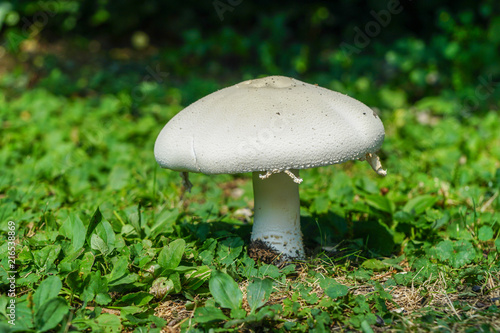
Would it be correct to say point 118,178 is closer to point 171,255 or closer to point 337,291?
point 171,255

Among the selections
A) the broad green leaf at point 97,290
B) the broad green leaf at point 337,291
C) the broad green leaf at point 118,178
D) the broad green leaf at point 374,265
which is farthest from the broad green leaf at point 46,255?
the broad green leaf at point 374,265

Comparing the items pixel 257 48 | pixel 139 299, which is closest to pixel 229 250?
pixel 139 299

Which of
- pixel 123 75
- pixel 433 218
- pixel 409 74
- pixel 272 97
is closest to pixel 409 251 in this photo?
pixel 433 218

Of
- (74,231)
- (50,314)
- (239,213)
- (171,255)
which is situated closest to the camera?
(50,314)

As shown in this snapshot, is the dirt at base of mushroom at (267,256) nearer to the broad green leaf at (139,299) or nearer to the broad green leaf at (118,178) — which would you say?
the broad green leaf at (139,299)

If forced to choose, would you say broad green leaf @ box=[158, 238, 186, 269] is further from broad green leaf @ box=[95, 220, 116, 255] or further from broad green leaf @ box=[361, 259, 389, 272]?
broad green leaf @ box=[361, 259, 389, 272]

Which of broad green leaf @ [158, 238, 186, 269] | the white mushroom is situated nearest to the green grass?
broad green leaf @ [158, 238, 186, 269]
